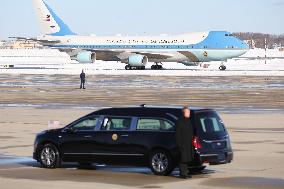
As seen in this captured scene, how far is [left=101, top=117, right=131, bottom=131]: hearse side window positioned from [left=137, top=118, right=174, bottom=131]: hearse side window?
0.33 m

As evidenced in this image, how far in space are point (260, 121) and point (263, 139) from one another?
6.96 meters

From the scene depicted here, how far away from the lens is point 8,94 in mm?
55938

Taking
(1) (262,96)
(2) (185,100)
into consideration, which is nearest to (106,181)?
(2) (185,100)

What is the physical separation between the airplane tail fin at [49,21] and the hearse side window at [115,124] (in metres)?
92.4

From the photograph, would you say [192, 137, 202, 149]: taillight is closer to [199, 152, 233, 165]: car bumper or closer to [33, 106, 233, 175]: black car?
[33, 106, 233, 175]: black car

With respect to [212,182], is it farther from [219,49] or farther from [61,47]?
Result: [61,47]

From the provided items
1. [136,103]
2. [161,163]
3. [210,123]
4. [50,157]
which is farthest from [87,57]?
[161,163]

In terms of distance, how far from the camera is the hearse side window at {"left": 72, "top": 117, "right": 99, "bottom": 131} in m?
20.7

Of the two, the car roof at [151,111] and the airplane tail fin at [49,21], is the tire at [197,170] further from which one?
the airplane tail fin at [49,21]

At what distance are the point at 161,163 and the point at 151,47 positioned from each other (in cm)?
8303

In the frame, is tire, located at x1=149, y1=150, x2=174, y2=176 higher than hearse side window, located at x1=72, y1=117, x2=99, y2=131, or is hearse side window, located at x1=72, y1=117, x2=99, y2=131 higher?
hearse side window, located at x1=72, y1=117, x2=99, y2=131

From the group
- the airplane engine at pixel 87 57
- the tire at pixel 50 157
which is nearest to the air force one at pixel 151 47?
the airplane engine at pixel 87 57

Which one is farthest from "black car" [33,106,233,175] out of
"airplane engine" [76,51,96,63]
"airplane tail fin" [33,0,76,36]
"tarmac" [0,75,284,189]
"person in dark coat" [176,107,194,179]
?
"airplane tail fin" [33,0,76,36]

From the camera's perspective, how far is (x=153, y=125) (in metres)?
19.8
